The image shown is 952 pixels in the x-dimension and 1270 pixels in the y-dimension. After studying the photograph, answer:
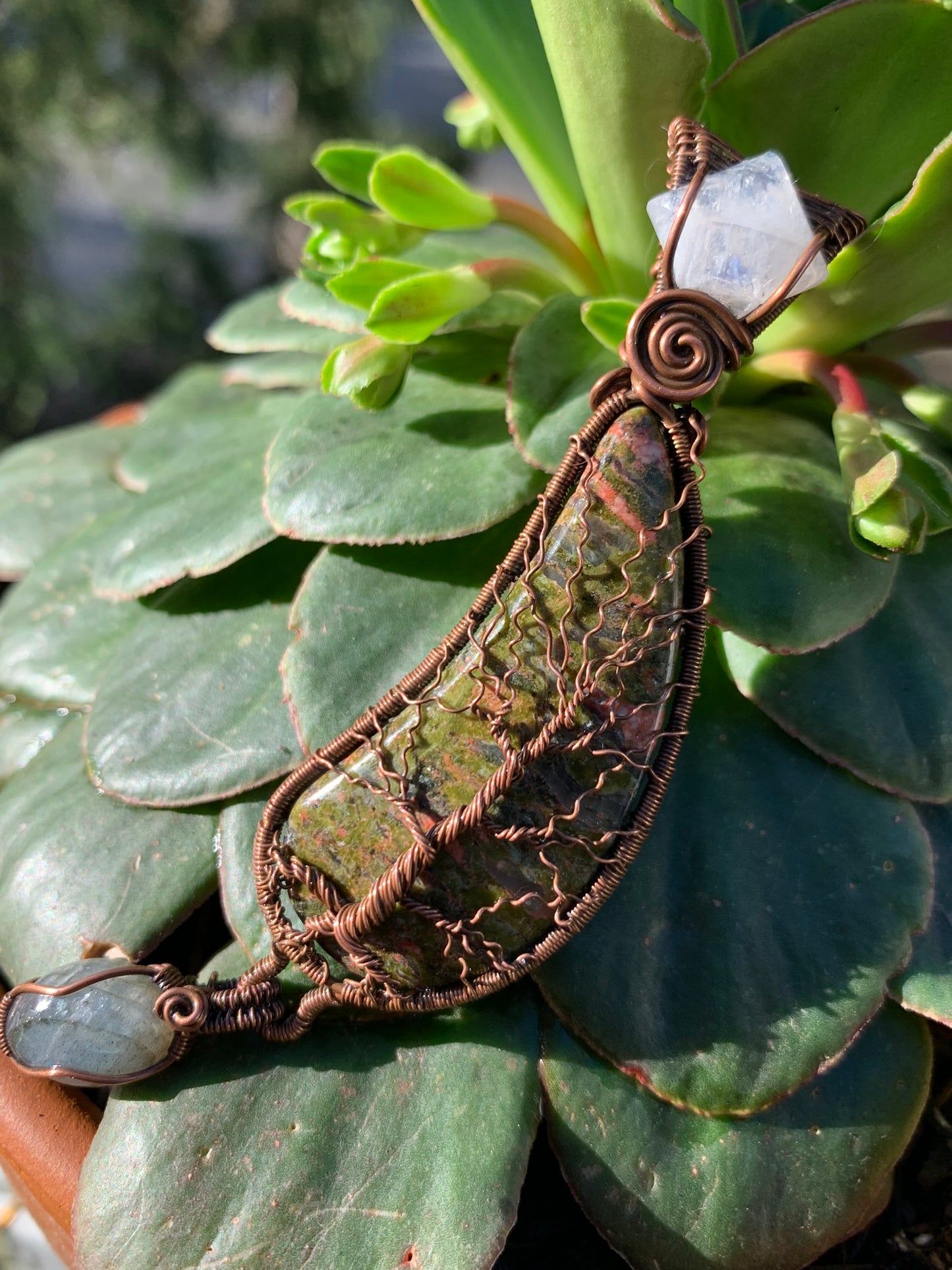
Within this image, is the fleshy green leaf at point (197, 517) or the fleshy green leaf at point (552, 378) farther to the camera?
the fleshy green leaf at point (197, 517)

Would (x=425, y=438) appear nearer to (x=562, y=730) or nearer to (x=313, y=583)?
(x=313, y=583)

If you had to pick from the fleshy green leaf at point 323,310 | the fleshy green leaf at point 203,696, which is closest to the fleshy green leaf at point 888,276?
the fleshy green leaf at point 323,310

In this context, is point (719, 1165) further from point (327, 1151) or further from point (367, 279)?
point (367, 279)

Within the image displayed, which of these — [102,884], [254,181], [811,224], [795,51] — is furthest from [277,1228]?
[254,181]

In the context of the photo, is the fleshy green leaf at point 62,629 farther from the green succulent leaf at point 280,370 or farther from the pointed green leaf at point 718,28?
the pointed green leaf at point 718,28

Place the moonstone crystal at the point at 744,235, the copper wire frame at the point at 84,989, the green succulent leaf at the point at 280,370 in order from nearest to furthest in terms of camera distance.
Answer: the moonstone crystal at the point at 744,235
the copper wire frame at the point at 84,989
the green succulent leaf at the point at 280,370

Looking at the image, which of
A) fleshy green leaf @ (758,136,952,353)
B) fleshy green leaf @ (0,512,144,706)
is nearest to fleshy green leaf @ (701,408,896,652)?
fleshy green leaf @ (758,136,952,353)

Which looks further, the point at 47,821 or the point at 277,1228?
the point at 47,821
